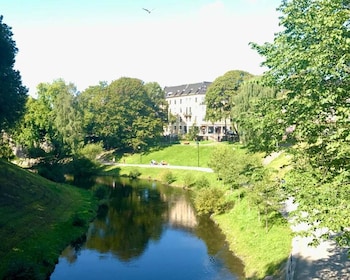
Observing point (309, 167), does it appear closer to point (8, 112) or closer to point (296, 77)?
point (296, 77)

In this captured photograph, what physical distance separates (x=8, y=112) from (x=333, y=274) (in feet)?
119

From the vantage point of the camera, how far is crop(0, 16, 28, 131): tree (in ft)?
133

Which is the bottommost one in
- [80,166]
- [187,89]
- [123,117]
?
[80,166]

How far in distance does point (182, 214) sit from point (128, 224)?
7318 millimetres

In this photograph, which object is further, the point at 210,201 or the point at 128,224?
the point at 210,201

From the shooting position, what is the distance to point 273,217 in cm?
3288

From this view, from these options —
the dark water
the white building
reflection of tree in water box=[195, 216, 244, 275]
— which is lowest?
the dark water

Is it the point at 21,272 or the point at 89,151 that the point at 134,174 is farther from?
the point at 21,272

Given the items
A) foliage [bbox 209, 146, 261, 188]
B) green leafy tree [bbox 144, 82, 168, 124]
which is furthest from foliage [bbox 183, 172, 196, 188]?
green leafy tree [bbox 144, 82, 168, 124]

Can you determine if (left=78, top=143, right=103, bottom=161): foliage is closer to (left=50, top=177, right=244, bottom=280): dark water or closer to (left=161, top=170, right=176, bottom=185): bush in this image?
(left=161, top=170, right=176, bottom=185): bush

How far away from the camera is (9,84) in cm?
4209

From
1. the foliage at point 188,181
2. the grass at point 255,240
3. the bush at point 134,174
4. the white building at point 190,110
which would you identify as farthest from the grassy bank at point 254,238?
the white building at point 190,110

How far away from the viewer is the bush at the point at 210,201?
40.8 m

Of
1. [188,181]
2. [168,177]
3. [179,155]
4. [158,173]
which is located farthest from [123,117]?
[188,181]
